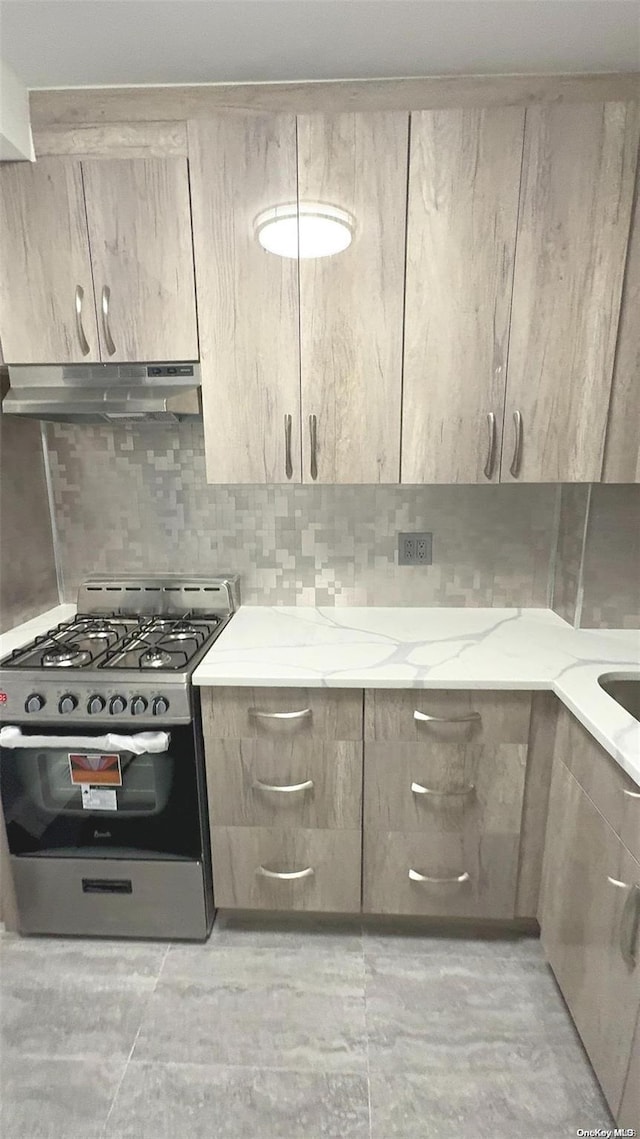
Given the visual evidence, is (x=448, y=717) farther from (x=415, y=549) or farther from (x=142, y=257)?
(x=142, y=257)

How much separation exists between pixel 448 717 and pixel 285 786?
1.67ft

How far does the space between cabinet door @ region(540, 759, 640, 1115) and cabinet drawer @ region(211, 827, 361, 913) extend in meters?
0.54

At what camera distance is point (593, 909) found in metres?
1.20

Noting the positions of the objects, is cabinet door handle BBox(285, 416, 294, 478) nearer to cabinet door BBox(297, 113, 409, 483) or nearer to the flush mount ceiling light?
cabinet door BBox(297, 113, 409, 483)

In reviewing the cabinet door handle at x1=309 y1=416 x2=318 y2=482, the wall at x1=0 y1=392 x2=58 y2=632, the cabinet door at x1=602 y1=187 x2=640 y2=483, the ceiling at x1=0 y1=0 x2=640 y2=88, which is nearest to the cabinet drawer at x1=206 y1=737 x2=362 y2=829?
the cabinet door handle at x1=309 y1=416 x2=318 y2=482

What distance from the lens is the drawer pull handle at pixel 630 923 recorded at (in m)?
1.02

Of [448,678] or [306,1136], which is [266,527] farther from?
[306,1136]

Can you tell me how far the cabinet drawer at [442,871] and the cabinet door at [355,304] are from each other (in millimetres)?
1057

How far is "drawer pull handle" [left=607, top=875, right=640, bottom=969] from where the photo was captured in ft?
3.34

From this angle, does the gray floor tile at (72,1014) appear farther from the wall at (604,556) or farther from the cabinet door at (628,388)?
the cabinet door at (628,388)

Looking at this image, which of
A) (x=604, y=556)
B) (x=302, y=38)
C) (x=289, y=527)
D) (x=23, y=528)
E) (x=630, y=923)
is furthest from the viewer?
(x=289, y=527)

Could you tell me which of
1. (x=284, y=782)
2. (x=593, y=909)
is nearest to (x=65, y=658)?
(x=284, y=782)

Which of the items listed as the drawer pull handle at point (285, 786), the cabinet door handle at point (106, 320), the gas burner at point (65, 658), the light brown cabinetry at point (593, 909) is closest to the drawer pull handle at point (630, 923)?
the light brown cabinetry at point (593, 909)

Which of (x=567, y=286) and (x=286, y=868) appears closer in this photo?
(x=567, y=286)
